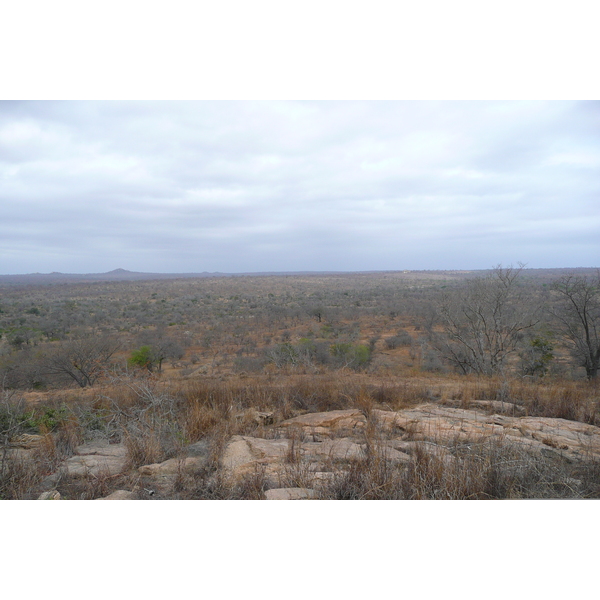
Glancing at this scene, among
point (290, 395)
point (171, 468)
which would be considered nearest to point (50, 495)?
point (171, 468)

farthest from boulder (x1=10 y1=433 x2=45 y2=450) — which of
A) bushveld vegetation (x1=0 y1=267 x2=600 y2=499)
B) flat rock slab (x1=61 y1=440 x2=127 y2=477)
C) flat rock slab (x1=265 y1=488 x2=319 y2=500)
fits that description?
flat rock slab (x1=265 y1=488 x2=319 y2=500)

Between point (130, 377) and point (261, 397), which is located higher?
point (130, 377)

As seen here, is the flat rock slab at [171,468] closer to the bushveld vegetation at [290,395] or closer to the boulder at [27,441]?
the bushveld vegetation at [290,395]

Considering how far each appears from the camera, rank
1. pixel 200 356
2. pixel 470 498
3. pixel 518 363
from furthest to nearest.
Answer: pixel 200 356 < pixel 518 363 < pixel 470 498

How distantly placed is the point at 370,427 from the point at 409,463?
1.62 meters

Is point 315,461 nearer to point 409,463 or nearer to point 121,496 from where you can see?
point 409,463

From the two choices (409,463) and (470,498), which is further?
(409,463)

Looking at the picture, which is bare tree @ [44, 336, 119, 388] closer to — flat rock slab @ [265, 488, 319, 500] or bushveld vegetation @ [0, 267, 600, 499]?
bushveld vegetation @ [0, 267, 600, 499]

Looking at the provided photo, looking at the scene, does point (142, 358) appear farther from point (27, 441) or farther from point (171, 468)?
point (171, 468)

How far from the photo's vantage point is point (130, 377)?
6676 millimetres

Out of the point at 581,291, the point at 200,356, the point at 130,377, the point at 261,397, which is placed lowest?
the point at 200,356

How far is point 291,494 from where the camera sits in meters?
2.97

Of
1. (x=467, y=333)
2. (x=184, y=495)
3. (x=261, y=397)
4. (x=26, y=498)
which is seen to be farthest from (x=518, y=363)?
(x=26, y=498)

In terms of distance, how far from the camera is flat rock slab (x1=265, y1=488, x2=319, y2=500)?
2.93 meters
